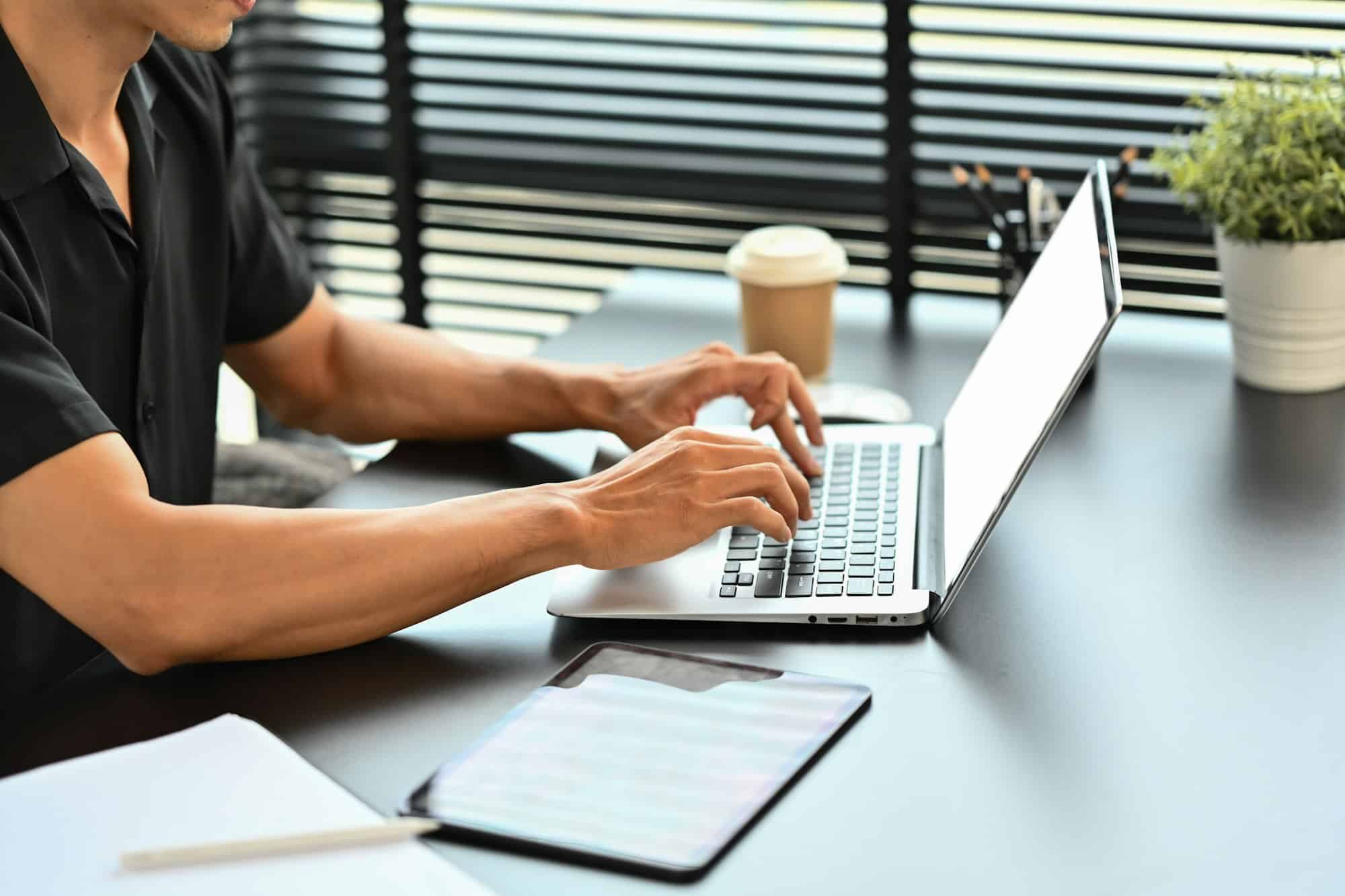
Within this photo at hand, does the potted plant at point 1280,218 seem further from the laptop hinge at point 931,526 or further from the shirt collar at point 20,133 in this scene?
the shirt collar at point 20,133

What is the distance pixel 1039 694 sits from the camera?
1019mm

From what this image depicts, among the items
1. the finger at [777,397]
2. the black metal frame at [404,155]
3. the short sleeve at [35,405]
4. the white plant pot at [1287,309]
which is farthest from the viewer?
the black metal frame at [404,155]

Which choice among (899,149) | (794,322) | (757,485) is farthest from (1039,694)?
(899,149)

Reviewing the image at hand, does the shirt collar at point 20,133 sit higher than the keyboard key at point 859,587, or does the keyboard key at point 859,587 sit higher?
the shirt collar at point 20,133

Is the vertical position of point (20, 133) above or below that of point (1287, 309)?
above

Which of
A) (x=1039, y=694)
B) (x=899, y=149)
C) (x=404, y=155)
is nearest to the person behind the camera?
(x=1039, y=694)

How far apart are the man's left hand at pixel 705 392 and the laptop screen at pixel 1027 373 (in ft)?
0.47

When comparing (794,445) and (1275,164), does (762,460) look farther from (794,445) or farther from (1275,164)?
(1275,164)

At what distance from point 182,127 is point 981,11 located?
96 cm

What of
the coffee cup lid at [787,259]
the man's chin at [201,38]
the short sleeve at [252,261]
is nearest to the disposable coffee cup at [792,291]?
the coffee cup lid at [787,259]

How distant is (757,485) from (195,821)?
47 cm

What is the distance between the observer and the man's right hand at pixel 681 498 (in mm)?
1128

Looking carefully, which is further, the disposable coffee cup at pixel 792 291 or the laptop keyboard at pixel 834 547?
the disposable coffee cup at pixel 792 291

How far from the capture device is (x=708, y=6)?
6.90 feet
